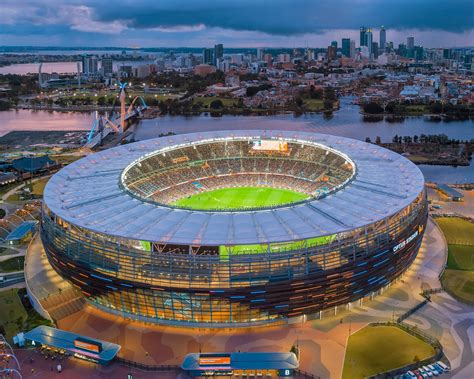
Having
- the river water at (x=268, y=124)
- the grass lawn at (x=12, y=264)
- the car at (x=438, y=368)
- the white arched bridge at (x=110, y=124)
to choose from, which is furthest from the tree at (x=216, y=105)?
the car at (x=438, y=368)

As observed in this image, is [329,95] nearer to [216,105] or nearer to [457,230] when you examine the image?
[216,105]

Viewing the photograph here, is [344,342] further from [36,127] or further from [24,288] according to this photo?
Answer: [36,127]

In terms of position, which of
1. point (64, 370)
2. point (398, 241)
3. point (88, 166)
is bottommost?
point (64, 370)

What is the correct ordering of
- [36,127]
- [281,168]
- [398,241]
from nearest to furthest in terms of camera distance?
[398,241], [281,168], [36,127]

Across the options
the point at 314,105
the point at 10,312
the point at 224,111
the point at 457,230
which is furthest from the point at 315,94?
the point at 10,312

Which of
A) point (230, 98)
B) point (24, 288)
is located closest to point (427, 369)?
point (24, 288)

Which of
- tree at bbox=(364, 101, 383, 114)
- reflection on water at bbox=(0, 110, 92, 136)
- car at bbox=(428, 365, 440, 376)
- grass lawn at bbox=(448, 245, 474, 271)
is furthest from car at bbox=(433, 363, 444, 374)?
tree at bbox=(364, 101, 383, 114)

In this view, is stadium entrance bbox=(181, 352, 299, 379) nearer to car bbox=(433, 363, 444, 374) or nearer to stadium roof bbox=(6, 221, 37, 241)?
car bbox=(433, 363, 444, 374)
